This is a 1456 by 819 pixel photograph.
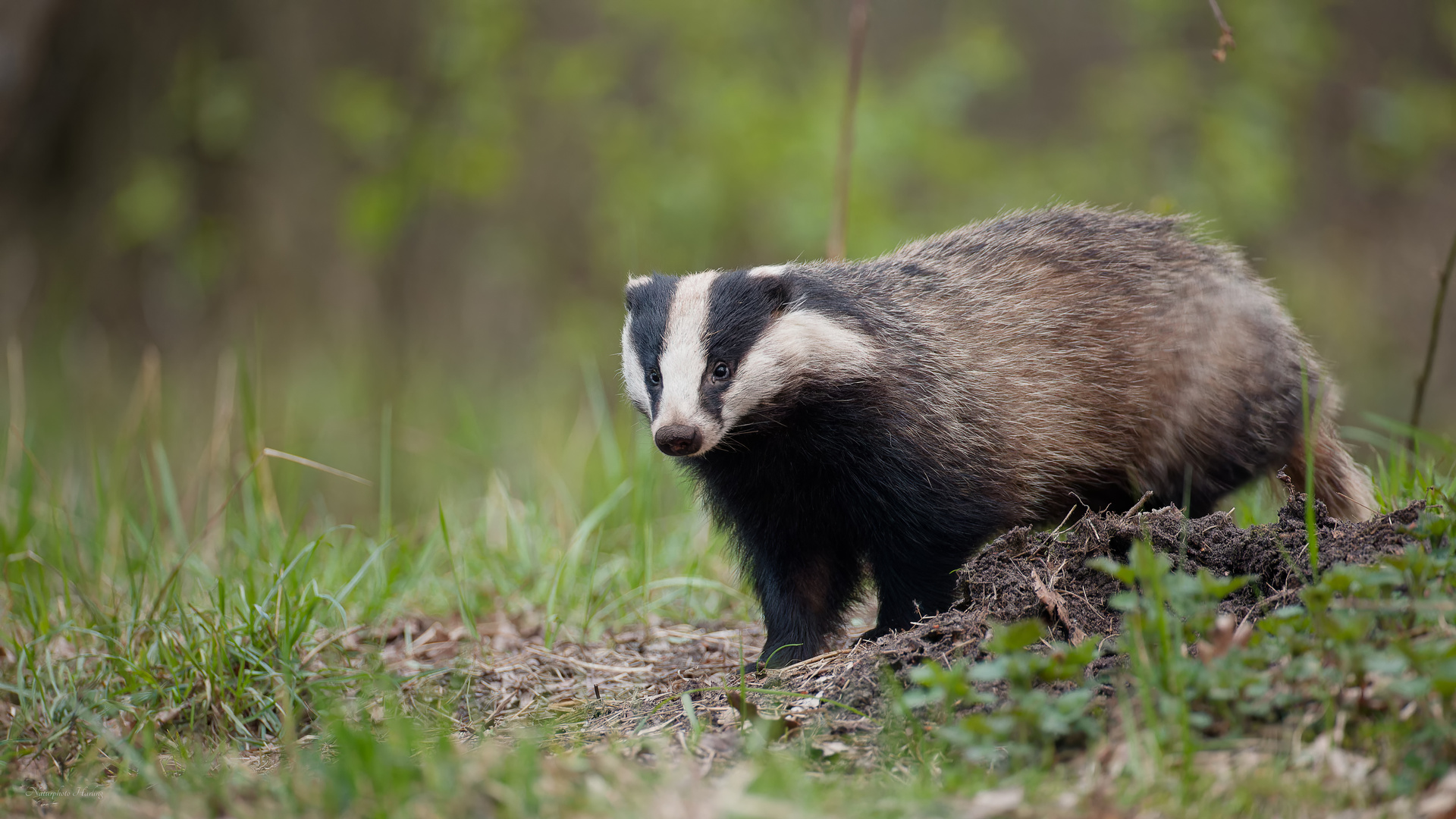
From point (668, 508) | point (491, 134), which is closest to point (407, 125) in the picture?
point (491, 134)

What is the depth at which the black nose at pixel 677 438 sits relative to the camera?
395 cm

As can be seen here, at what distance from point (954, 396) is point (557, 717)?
1.88 m

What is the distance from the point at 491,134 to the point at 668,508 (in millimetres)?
5213

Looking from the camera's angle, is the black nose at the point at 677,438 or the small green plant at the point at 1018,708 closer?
the small green plant at the point at 1018,708

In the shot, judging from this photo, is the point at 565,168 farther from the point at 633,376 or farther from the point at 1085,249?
the point at 633,376

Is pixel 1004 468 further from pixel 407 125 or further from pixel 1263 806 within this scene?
pixel 407 125

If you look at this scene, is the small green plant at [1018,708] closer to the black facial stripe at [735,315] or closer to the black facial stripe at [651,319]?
the black facial stripe at [735,315]

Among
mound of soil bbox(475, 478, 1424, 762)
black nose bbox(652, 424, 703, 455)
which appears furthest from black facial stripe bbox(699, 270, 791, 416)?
mound of soil bbox(475, 478, 1424, 762)

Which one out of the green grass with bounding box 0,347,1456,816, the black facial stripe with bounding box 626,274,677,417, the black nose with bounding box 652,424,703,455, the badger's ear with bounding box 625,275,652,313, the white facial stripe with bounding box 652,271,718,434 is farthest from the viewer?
the badger's ear with bounding box 625,275,652,313

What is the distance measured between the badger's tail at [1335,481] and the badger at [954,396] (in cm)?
1

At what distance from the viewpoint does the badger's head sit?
4.15 meters

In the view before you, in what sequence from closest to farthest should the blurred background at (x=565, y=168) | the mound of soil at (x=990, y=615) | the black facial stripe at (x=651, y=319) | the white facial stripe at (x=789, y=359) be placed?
the mound of soil at (x=990, y=615), the white facial stripe at (x=789, y=359), the black facial stripe at (x=651, y=319), the blurred background at (x=565, y=168)

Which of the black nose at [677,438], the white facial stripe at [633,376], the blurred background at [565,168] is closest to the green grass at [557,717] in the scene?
the white facial stripe at [633,376]

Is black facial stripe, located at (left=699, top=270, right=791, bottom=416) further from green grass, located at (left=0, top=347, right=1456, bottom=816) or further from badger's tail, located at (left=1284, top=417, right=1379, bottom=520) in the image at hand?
badger's tail, located at (left=1284, top=417, right=1379, bottom=520)
